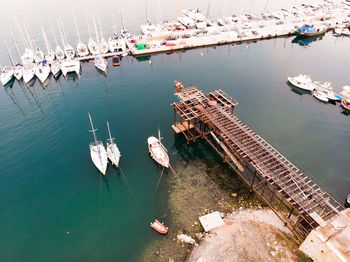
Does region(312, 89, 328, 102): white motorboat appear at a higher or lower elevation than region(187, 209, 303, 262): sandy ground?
higher

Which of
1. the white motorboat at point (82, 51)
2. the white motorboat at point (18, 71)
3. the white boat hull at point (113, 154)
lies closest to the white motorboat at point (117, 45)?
the white motorboat at point (82, 51)

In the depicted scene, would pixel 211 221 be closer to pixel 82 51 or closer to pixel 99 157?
pixel 99 157

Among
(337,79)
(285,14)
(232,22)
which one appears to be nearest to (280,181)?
(337,79)

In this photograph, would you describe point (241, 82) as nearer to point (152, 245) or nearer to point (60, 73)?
point (152, 245)

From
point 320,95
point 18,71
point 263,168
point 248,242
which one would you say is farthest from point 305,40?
point 18,71

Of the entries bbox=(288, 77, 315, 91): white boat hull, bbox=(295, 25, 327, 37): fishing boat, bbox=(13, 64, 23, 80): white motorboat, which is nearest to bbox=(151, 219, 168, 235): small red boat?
bbox=(288, 77, 315, 91): white boat hull

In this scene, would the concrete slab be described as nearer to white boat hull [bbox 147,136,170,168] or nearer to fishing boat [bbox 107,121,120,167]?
white boat hull [bbox 147,136,170,168]
